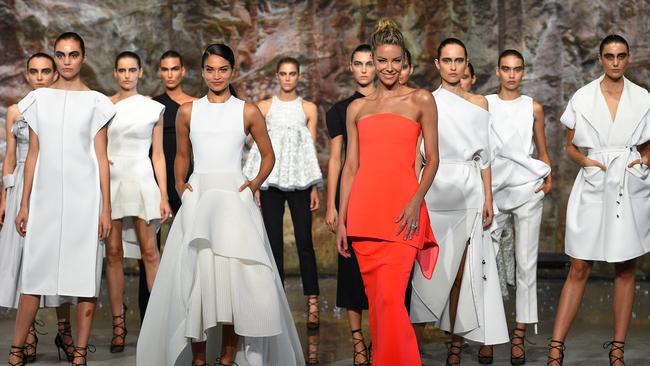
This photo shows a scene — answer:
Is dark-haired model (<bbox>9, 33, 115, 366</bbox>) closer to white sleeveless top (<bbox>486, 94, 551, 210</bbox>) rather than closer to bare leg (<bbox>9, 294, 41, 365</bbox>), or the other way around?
bare leg (<bbox>9, 294, 41, 365</bbox>)

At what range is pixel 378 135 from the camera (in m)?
4.58

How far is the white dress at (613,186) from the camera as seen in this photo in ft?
17.6

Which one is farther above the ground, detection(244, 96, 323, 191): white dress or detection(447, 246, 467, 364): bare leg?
detection(244, 96, 323, 191): white dress

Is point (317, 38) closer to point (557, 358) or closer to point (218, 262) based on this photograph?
point (557, 358)

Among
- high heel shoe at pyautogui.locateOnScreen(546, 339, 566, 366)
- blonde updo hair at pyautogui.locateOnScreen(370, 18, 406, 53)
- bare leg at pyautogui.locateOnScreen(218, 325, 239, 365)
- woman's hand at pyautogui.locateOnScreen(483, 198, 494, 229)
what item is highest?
blonde updo hair at pyautogui.locateOnScreen(370, 18, 406, 53)

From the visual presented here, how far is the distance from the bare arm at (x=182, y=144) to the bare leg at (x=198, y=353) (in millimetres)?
731

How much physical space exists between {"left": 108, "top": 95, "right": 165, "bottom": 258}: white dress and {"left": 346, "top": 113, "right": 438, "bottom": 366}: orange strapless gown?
6.70ft

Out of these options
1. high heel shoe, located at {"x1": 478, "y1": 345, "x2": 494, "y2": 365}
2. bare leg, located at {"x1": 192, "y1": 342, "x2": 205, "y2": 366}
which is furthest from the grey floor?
bare leg, located at {"x1": 192, "y1": 342, "x2": 205, "y2": 366}

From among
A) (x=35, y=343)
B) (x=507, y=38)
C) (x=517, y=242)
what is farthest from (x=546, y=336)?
(x=507, y=38)

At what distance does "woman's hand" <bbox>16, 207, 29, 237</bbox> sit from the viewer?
527 cm

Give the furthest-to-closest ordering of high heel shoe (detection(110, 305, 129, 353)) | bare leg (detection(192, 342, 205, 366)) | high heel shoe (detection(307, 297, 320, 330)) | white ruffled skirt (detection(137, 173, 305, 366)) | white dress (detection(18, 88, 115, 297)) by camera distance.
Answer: high heel shoe (detection(307, 297, 320, 330)), high heel shoe (detection(110, 305, 129, 353)), white dress (detection(18, 88, 115, 297)), bare leg (detection(192, 342, 205, 366)), white ruffled skirt (detection(137, 173, 305, 366))

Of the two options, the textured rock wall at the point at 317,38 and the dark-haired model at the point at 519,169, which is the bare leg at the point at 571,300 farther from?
the textured rock wall at the point at 317,38

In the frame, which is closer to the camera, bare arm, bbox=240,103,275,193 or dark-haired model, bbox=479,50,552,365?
bare arm, bbox=240,103,275,193

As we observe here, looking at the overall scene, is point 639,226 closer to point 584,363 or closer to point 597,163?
point 597,163
